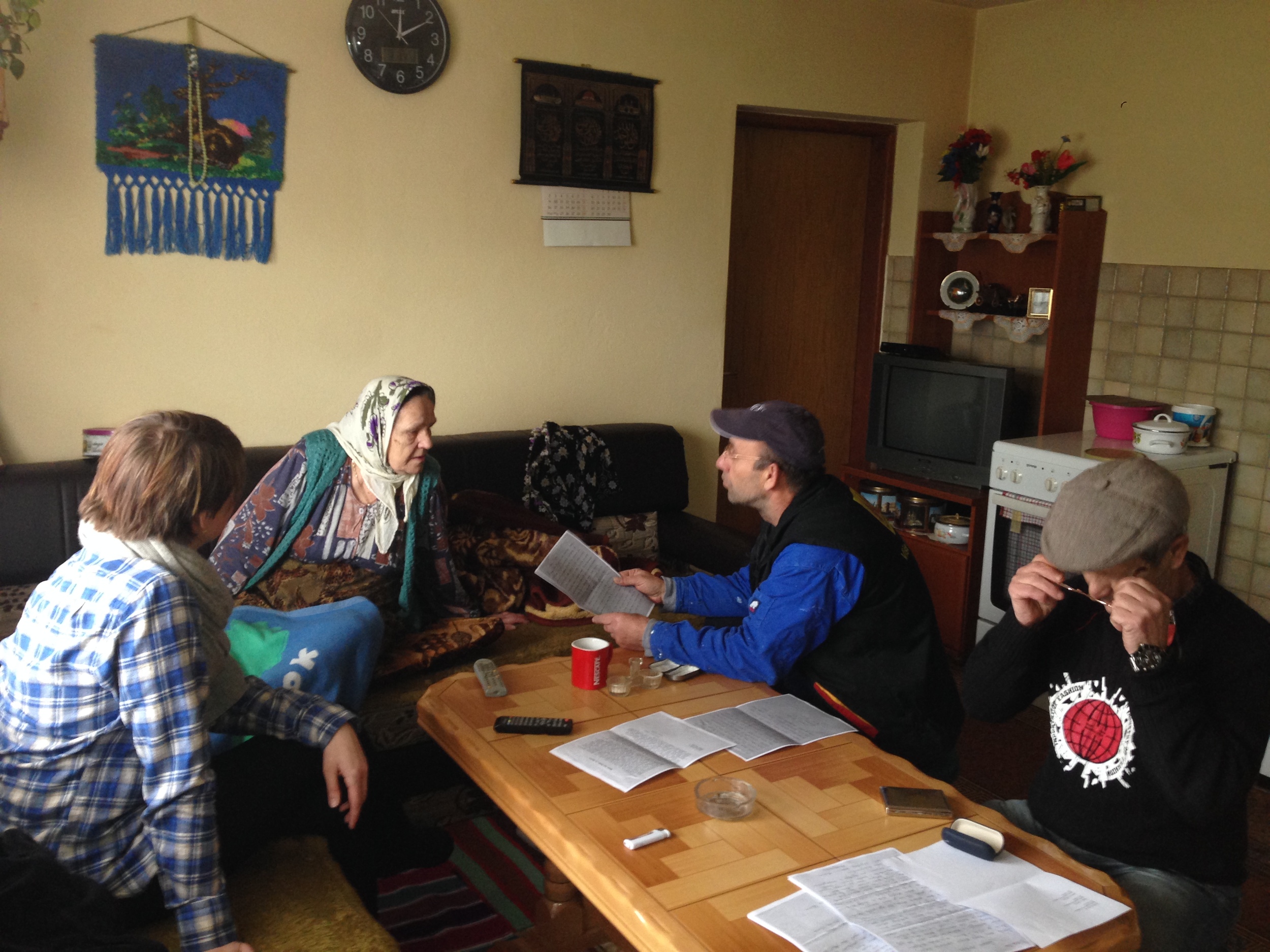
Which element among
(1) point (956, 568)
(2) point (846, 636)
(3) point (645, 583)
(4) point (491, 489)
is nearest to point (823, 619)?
(2) point (846, 636)

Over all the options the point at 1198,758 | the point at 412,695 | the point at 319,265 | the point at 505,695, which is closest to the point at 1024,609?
the point at 1198,758

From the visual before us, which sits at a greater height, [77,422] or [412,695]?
[77,422]

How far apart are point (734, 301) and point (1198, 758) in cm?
316

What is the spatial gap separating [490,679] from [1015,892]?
960 millimetres

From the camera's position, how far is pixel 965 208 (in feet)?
14.3

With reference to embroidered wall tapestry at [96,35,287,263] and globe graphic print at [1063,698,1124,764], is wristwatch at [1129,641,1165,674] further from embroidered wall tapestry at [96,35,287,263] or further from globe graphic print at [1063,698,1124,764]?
embroidered wall tapestry at [96,35,287,263]

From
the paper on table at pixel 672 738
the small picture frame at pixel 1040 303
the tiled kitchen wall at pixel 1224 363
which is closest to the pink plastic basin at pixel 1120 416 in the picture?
the tiled kitchen wall at pixel 1224 363

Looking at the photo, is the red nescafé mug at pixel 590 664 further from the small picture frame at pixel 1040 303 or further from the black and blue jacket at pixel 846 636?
the small picture frame at pixel 1040 303

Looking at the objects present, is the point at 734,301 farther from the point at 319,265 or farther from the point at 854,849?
the point at 854,849

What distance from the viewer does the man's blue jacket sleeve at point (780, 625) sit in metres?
1.98

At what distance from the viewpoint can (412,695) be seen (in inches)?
103

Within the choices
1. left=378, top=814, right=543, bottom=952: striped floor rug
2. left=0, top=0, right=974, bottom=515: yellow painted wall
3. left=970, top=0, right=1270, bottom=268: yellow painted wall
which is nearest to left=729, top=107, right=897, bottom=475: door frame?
left=0, top=0, right=974, bottom=515: yellow painted wall

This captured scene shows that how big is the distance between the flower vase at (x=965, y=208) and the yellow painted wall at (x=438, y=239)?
18 centimetres

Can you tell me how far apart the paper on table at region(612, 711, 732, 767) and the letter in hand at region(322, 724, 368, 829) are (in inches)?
16.1
